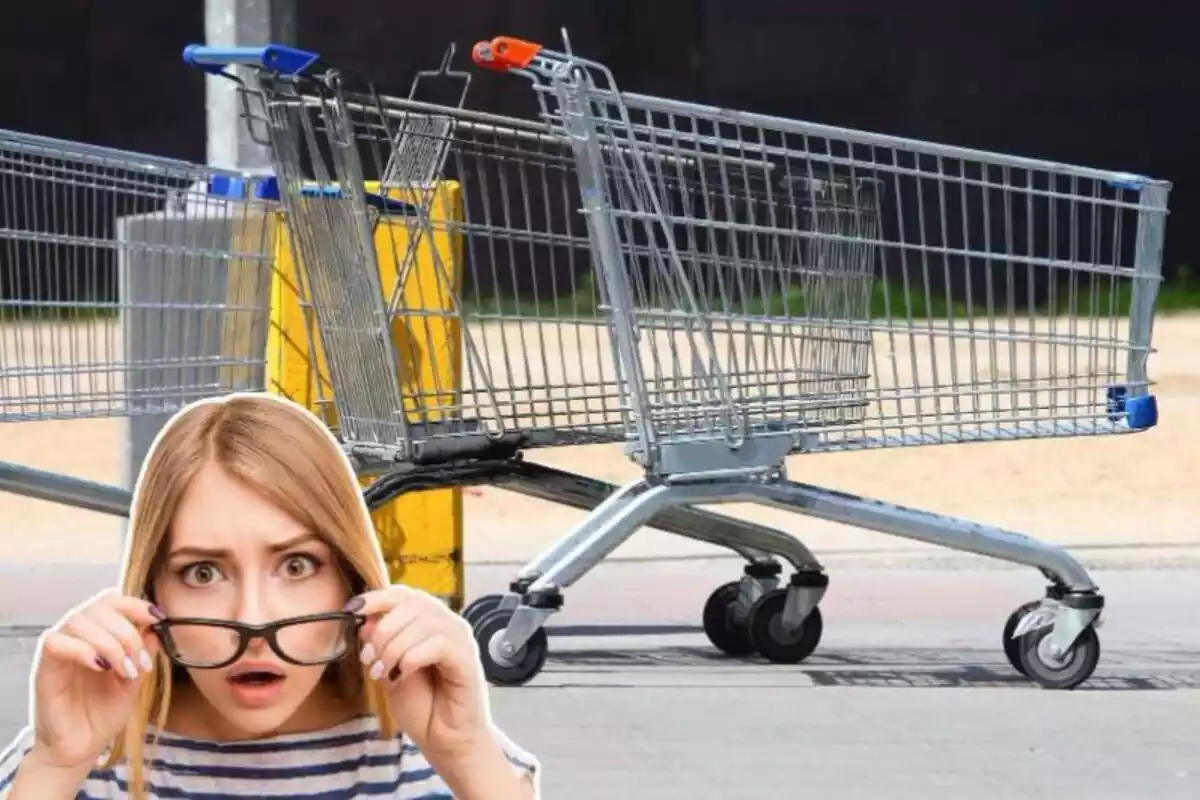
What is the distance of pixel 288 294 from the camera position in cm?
689

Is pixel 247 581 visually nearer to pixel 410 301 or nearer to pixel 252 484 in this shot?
pixel 252 484

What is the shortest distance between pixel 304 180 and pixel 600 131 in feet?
2.45

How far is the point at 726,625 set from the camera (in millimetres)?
6766

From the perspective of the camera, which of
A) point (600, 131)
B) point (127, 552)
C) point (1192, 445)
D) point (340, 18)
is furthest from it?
point (340, 18)

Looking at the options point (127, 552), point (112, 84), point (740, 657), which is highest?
point (112, 84)

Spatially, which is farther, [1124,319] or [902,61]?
[902,61]

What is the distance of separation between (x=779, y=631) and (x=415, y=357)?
1122 millimetres

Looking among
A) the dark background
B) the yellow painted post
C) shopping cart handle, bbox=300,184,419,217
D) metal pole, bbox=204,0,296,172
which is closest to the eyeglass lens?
shopping cart handle, bbox=300,184,419,217

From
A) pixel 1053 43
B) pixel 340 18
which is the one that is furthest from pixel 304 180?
pixel 1053 43

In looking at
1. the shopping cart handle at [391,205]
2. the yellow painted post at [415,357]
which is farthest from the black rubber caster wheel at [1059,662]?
the shopping cart handle at [391,205]

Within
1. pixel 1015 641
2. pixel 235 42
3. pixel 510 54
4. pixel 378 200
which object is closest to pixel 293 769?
pixel 510 54

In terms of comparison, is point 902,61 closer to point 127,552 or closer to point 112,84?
point 112,84

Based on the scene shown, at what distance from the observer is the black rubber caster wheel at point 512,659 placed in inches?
235

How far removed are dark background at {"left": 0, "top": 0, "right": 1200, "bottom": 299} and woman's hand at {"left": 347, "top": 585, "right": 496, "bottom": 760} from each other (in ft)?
53.2
